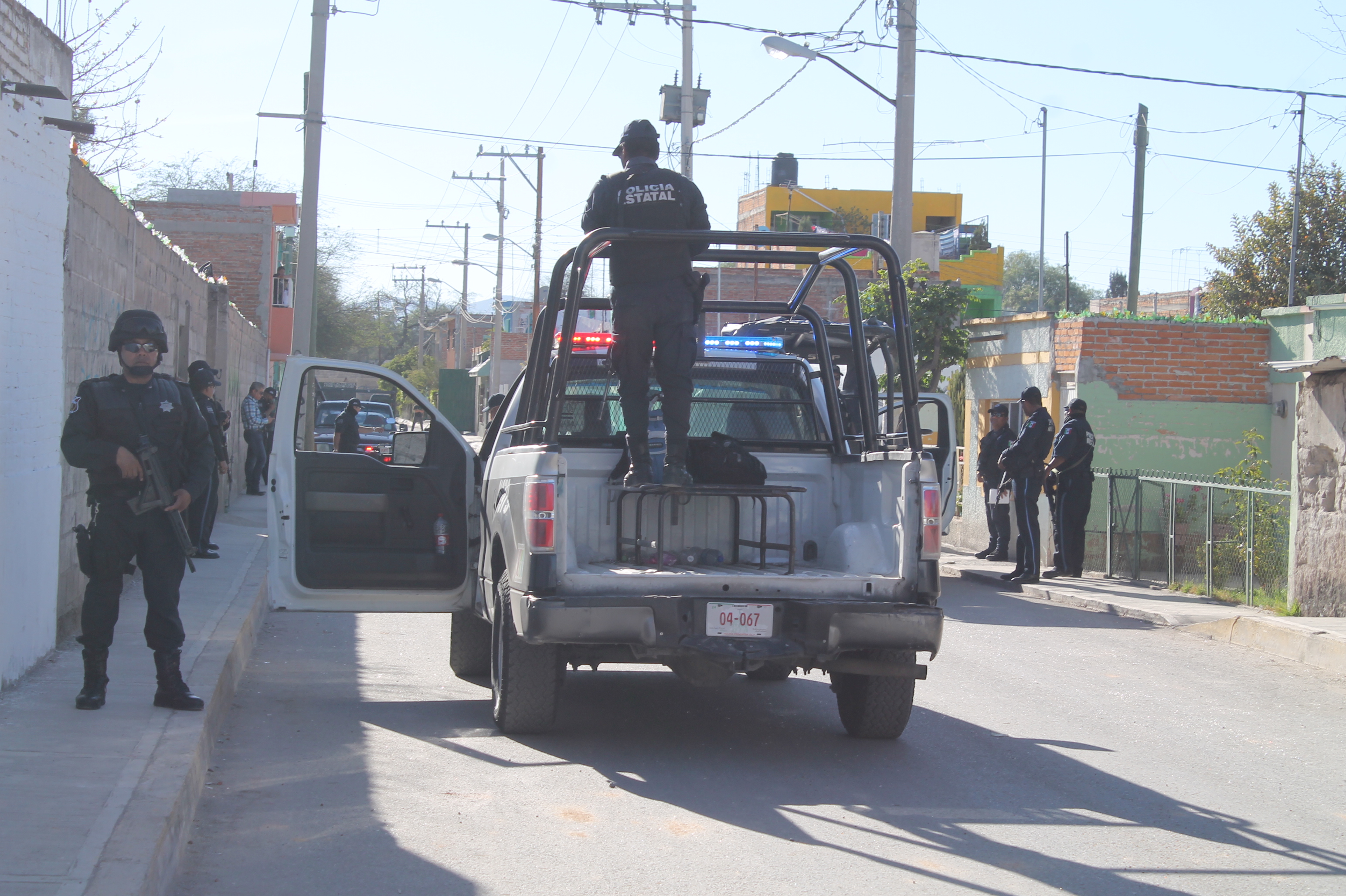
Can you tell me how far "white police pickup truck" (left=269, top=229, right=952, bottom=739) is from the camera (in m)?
5.98

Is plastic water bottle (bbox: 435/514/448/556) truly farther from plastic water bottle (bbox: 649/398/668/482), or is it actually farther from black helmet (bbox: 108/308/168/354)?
black helmet (bbox: 108/308/168/354)

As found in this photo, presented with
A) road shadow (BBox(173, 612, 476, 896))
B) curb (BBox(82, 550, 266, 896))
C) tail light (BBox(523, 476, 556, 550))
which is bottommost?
road shadow (BBox(173, 612, 476, 896))

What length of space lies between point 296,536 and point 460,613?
126 centimetres

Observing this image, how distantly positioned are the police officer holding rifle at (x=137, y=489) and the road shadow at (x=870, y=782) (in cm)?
135

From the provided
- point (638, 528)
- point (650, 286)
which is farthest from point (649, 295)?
point (638, 528)

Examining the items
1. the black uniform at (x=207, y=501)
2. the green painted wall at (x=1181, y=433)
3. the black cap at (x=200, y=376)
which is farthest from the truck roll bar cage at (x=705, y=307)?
the green painted wall at (x=1181, y=433)

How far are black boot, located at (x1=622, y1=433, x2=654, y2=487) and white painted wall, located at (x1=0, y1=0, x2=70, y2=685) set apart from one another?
3056 millimetres

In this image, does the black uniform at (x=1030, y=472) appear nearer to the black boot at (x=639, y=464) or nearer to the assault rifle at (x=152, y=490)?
the black boot at (x=639, y=464)

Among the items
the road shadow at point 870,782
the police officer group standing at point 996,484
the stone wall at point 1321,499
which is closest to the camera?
the road shadow at point 870,782

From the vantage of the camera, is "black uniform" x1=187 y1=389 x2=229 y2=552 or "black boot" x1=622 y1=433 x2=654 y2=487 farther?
"black uniform" x1=187 y1=389 x2=229 y2=552

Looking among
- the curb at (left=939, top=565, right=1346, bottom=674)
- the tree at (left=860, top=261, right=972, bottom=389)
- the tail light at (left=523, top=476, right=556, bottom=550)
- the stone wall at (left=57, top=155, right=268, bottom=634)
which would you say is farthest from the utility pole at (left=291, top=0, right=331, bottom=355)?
the tail light at (left=523, top=476, right=556, bottom=550)

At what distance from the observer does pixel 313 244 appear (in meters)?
20.2

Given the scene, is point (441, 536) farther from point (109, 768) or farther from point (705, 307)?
point (109, 768)

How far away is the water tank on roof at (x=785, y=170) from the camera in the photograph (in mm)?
72375
